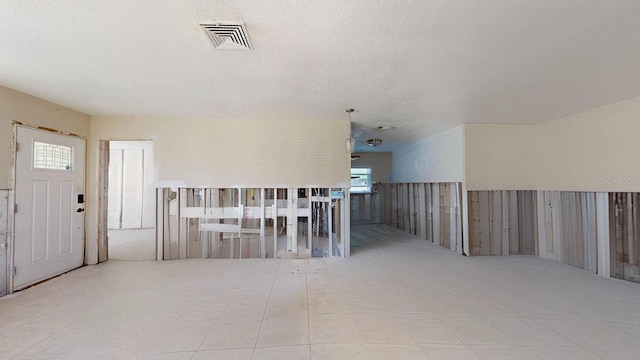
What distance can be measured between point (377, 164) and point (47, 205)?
831 centimetres

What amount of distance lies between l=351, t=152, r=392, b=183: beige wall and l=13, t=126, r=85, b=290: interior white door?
7.47 meters

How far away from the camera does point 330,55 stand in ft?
8.42

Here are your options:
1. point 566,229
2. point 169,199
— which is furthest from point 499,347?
point 169,199

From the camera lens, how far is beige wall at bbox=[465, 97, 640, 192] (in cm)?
388

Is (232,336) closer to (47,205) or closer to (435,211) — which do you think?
(47,205)

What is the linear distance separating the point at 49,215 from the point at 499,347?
18.8ft

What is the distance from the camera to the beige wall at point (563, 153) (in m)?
3.88

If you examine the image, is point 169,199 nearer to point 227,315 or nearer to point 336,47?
point 227,315

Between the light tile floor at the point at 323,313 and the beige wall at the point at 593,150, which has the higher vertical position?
the beige wall at the point at 593,150

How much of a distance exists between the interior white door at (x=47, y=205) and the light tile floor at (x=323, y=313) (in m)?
0.29

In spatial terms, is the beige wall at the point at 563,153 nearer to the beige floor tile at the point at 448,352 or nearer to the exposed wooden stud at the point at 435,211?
the exposed wooden stud at the point at 435,211

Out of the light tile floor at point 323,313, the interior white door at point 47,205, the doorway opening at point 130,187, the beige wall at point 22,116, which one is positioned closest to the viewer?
the light tile floor at point 323,313

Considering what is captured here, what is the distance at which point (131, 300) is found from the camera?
323 centimetres

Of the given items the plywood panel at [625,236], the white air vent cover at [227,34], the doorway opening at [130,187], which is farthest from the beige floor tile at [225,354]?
the doorway opening at [130,187]
